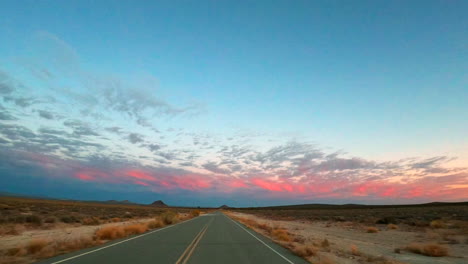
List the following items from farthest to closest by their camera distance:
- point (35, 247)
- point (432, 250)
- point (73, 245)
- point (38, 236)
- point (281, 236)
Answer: point (281, 236)
point (38, 236)
point (432, 250)
point (73, 245)
point (35, 247)

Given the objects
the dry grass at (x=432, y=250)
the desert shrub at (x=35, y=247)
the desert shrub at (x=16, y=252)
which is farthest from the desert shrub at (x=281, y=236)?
the desert shrub at (x=16, y=252)

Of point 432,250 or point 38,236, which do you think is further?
point 38,236

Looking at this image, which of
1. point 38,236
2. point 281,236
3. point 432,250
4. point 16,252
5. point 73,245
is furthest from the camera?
point 281,236

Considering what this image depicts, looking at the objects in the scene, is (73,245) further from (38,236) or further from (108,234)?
(38,236)

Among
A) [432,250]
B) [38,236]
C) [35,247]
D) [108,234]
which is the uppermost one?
[108,234]

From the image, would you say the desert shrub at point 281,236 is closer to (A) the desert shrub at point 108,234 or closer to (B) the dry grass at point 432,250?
(B) the dry grass at point 432,250

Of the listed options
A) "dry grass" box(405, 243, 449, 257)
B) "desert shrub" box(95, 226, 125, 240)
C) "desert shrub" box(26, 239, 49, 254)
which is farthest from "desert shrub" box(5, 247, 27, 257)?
"dry grass" box(405, 243, 449, 257)

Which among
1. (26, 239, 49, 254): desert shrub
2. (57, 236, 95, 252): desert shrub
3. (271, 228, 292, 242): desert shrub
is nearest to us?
(26, 239, 49, 254): desert shrub

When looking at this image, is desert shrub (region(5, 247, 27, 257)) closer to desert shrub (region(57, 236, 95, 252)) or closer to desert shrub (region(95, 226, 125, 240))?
desert shrub (region(57, 236, 95, 252))

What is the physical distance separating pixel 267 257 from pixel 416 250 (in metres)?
10.4

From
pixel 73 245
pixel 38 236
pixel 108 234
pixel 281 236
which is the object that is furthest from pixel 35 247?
pixel 281 236

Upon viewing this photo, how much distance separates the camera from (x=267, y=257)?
1341 cm

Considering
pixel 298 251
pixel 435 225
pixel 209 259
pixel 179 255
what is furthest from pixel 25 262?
pixel 435 225

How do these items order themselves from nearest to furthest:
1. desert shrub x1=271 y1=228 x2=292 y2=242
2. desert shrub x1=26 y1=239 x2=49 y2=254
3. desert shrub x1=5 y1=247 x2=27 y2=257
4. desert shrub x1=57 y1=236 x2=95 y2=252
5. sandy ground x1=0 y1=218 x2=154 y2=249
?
desert shrub x1=5 y1=247 x2=27 y2=257
desert shrub x1=26 y1=239 x2=49 y2=254
desert shrub x1=57 y1=236 x2=95 y2=252
sandy ground x1=0 y1=218 x2=154 y2=249
desert shrub x1=271 y1=228 x2=292 y2=242
